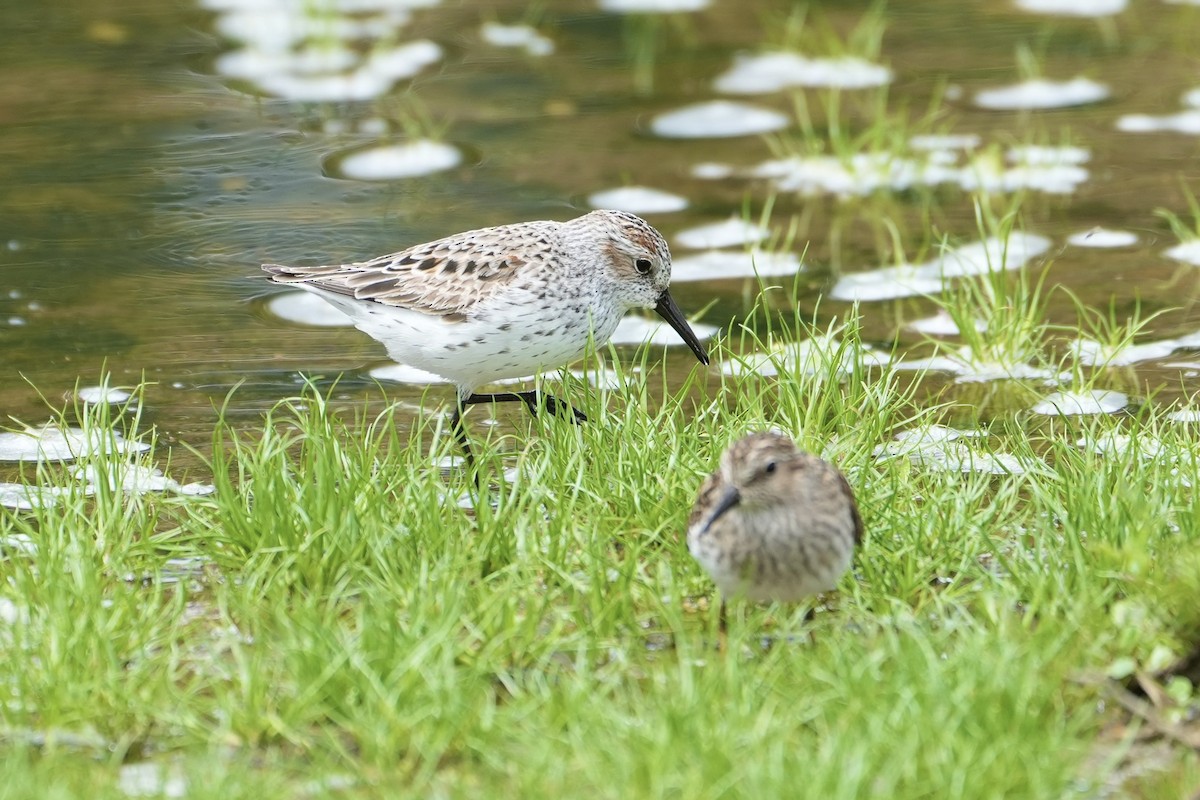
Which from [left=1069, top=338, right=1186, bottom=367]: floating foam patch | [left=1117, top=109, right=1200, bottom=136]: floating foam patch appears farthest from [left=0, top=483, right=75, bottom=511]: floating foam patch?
[left=1117, top=109, right=1200, bottom=136]: floating foam patch

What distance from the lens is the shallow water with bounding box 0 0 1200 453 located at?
28.6ft

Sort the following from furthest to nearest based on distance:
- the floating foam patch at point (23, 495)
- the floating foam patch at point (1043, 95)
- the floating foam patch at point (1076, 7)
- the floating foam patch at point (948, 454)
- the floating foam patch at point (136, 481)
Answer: the floating foam patch at point (1076, 7) → the floating foam patch at point (1043, 95) → the floating foam patch at point (948, 454) → the floating foam patch at point (23, 495) → the floating foam patch at point (136, 481)

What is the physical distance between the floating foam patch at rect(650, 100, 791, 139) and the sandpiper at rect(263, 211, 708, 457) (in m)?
4.15

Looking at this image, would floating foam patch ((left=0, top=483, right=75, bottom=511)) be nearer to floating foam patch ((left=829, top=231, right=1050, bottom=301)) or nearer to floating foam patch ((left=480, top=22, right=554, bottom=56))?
floating foam patch ((left=829, top=231, right=1050, bottom=301))

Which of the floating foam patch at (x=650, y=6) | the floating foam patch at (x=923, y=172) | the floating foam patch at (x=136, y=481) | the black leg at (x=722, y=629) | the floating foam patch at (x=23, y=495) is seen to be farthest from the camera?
the floating foam patch at (x=650, y=6)

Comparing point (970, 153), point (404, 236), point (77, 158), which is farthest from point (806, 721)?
point (77, 158)

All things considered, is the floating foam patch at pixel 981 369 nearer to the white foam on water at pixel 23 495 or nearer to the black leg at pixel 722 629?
the black leg at pixel 722 629

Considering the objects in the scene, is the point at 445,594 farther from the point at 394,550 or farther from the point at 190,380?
the point at 190,380

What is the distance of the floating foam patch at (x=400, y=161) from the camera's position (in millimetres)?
10789

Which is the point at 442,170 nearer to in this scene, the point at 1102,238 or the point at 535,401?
the point at 1102,238

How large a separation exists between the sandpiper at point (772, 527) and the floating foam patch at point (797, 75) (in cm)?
715

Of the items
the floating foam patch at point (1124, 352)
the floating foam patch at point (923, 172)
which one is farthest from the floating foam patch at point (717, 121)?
the floating foam patch at point (1124, 352)

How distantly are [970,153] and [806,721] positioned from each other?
6.54 meters

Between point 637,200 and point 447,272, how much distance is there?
3485mm
